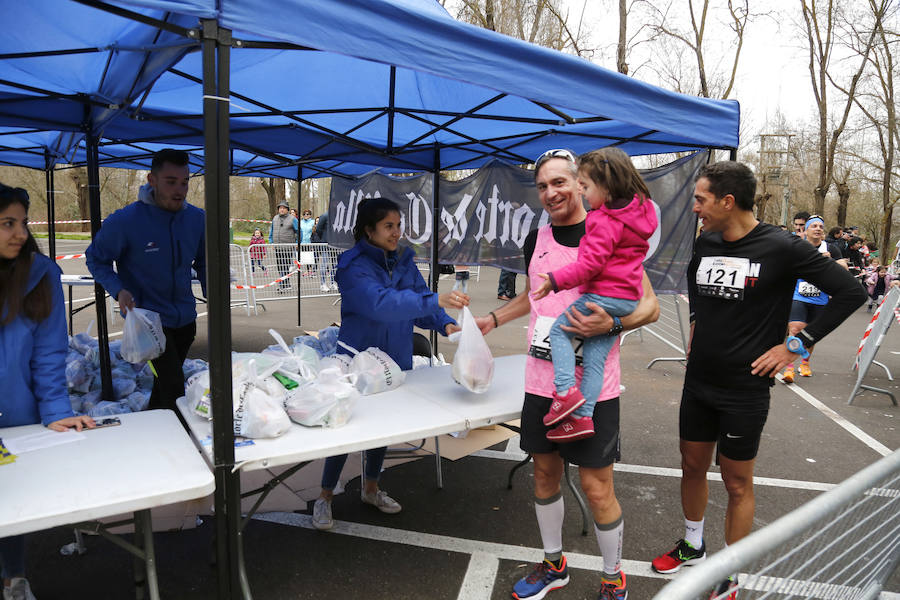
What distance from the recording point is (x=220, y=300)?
79.5 inches

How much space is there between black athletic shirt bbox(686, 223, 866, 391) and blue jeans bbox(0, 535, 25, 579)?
2.99 meters

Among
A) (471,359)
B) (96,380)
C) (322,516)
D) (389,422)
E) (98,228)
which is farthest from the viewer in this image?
(96,380)

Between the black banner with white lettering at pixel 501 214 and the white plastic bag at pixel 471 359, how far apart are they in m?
2.38

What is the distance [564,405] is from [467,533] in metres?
1.41

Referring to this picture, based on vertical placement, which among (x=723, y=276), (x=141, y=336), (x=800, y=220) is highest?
(x=800, y=220)

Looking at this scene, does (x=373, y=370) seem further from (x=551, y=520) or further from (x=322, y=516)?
(x=551, y=520)

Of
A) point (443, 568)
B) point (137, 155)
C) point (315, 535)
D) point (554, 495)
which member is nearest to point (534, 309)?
point (554, 495)

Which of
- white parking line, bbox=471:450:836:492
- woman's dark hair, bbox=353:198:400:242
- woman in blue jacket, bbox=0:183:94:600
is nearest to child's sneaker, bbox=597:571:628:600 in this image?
white parking line, bbox=471:450:836:492

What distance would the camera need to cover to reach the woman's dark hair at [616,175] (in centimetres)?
219

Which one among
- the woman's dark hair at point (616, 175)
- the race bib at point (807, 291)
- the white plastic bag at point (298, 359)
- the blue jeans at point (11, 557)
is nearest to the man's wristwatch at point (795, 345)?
the woman's dark hair at point (616, 175)

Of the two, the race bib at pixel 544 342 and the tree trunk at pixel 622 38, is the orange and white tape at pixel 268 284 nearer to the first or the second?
the race bib at pixel 544 342

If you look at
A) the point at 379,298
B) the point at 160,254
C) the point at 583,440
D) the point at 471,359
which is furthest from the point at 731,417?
the point at 160,254

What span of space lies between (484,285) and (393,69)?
39.8 ft

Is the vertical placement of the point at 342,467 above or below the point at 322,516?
above
